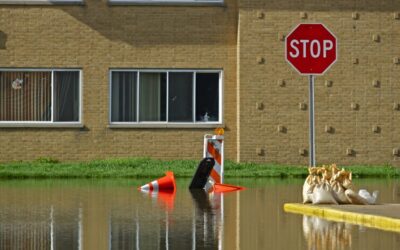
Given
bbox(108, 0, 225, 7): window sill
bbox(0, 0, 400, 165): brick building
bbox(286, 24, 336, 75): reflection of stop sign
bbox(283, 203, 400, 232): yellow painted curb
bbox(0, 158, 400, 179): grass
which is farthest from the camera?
bbox(108, 0, 225, 7): window sill

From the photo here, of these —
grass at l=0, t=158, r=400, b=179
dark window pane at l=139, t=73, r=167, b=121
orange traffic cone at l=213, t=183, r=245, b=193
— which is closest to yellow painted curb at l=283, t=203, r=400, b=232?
orange traffic cone at l=213, t=183, r=245, b=193

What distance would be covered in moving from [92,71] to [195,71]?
3075mm

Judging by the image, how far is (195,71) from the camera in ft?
117

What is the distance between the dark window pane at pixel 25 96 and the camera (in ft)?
115

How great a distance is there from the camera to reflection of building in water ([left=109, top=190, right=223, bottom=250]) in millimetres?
14238

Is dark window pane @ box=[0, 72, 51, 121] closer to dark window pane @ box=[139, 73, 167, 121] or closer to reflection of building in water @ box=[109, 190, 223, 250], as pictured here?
dark window pane @ box=[139, 73, 167, 121]

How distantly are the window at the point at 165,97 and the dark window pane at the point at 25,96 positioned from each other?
6.55 feet

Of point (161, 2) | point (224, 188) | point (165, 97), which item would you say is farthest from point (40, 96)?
point (224, 188)

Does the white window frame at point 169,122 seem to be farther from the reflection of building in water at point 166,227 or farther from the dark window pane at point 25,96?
the reflection of building in water at point 166,227

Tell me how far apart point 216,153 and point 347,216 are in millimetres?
9481

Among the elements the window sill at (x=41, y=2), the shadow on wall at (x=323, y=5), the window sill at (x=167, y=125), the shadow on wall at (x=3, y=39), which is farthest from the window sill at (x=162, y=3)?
the window sill at (x=167, y=125)

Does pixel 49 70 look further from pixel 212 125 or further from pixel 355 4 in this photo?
pixel 355 4

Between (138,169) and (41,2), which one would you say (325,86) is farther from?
(41,2)

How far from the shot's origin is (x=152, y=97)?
35.8 meters
